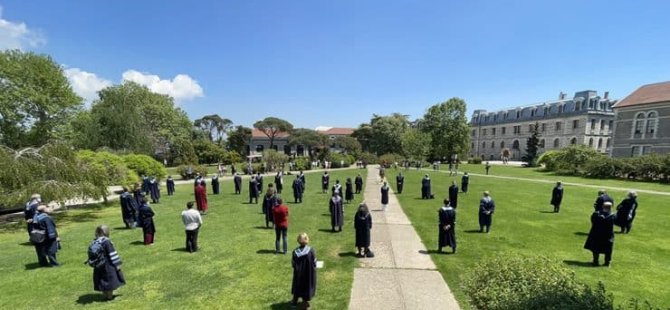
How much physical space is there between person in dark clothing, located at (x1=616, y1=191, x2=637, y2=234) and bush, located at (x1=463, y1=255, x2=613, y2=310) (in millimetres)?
7560

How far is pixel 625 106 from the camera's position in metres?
45.0

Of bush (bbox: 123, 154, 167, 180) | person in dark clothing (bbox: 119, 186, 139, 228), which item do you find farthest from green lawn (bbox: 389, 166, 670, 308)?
bush (bbox: 123, 154, 167, 180)

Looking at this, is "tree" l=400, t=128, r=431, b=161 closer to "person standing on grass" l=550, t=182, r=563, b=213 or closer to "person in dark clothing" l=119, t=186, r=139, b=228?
"person standing on grass" l=550, t=182, r=563, b=213

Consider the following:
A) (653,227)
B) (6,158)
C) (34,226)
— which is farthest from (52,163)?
(653,227)

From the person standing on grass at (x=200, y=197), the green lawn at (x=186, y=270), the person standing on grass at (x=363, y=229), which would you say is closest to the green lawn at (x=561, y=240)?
the person standing on grass at (x=363, y=229)

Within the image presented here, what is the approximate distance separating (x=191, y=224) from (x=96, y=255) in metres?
3.31

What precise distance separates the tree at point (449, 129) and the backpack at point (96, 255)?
2461 inches

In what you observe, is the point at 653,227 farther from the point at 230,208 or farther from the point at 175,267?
the point at 230,208

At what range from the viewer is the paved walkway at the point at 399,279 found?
6754 millimetres

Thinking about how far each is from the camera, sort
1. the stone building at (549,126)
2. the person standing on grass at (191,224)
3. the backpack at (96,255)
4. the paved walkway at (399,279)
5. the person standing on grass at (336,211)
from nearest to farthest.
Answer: the backpack at (96,255), the paved walkway at (399,279), the person standing on grass at (191,224), the person standing on grass at (336,211), the stone building at (549,126)

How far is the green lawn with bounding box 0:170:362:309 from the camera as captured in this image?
692 centimetres

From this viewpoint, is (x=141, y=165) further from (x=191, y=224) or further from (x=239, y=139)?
(x=239, y=139)

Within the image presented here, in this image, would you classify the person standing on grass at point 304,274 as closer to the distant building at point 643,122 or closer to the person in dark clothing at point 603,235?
the person in dark clothing at point 603,235

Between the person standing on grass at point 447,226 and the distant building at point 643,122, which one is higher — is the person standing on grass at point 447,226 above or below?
below
